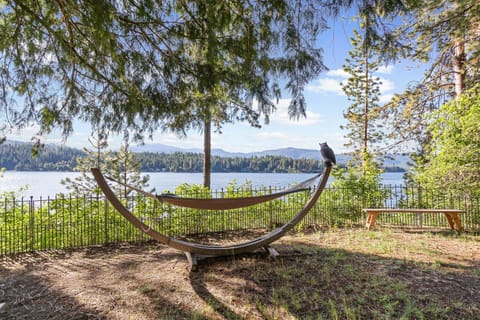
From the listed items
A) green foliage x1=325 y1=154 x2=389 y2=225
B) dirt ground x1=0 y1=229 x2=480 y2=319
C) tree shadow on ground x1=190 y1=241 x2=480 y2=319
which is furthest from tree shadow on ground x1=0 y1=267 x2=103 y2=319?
green foliage x1=325 y1=154 x2=389 y2=225

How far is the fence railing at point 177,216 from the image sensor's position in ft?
14.9

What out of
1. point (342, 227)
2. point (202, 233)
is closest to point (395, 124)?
point (342, 227)

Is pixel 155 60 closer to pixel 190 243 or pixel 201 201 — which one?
pixel 201 201

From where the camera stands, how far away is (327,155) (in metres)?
3.50

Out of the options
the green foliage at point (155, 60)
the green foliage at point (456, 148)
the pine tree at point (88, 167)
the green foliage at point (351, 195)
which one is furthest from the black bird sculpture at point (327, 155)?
the pine tree at point (88, 167)

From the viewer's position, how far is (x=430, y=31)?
5469 millimetres

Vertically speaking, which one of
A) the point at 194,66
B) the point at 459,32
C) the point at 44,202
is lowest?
the point at 44,202

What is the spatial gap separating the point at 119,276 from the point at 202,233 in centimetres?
237

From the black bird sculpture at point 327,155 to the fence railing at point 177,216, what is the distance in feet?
8.29

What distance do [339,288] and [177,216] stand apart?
3.37m

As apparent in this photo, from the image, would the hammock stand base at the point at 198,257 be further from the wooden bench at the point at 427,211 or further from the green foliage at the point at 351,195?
the green foliage at the point at 351,195

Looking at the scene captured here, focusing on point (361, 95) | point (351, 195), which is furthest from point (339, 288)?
point (361, 95)

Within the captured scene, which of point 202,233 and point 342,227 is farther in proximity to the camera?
point 342,227

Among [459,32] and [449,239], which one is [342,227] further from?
[459,32]
